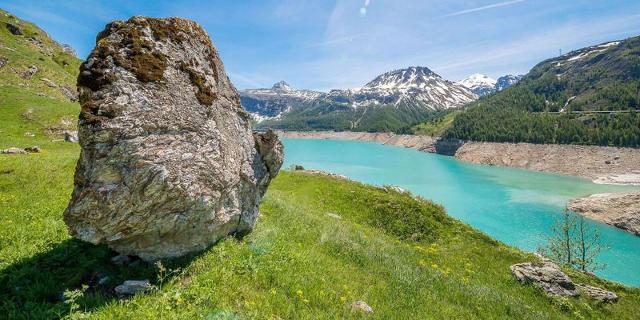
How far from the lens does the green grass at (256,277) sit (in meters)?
6.84

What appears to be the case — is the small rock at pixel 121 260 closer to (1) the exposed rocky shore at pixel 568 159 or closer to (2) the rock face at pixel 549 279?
(2) the rock face at pixel 549 279

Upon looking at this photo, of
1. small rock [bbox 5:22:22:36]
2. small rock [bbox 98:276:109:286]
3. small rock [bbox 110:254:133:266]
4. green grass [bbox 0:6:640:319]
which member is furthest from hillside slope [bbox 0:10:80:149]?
small rock [bbox 98:276:109:286]

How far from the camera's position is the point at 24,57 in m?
64.3

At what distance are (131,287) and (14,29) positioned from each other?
105746 mm

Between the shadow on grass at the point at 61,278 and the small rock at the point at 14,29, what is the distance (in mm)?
101605

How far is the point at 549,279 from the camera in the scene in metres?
15.0

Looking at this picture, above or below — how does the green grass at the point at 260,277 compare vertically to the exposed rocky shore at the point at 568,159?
above

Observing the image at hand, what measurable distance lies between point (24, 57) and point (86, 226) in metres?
79.3

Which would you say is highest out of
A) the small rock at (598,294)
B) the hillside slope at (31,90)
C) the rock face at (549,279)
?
the hillside slope at (31,90)

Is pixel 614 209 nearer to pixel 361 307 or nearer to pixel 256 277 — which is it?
pixel 361 307

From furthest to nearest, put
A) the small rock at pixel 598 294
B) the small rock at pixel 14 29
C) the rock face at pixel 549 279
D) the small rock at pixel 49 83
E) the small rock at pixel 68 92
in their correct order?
the small rock at pixel 14 29, the small rock at pixel 68 92, the small rock at pixel 49 83, the small rock at pixel 598 294, the rock face at pixel 549 279

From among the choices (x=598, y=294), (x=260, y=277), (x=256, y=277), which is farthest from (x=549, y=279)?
(x=256, y=277)

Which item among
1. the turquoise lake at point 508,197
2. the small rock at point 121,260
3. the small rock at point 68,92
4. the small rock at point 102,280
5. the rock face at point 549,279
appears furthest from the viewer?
the small rock at point 68,92

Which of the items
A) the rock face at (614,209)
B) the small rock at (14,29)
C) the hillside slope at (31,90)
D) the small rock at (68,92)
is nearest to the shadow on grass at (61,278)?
the hillside slope at (31,90)
